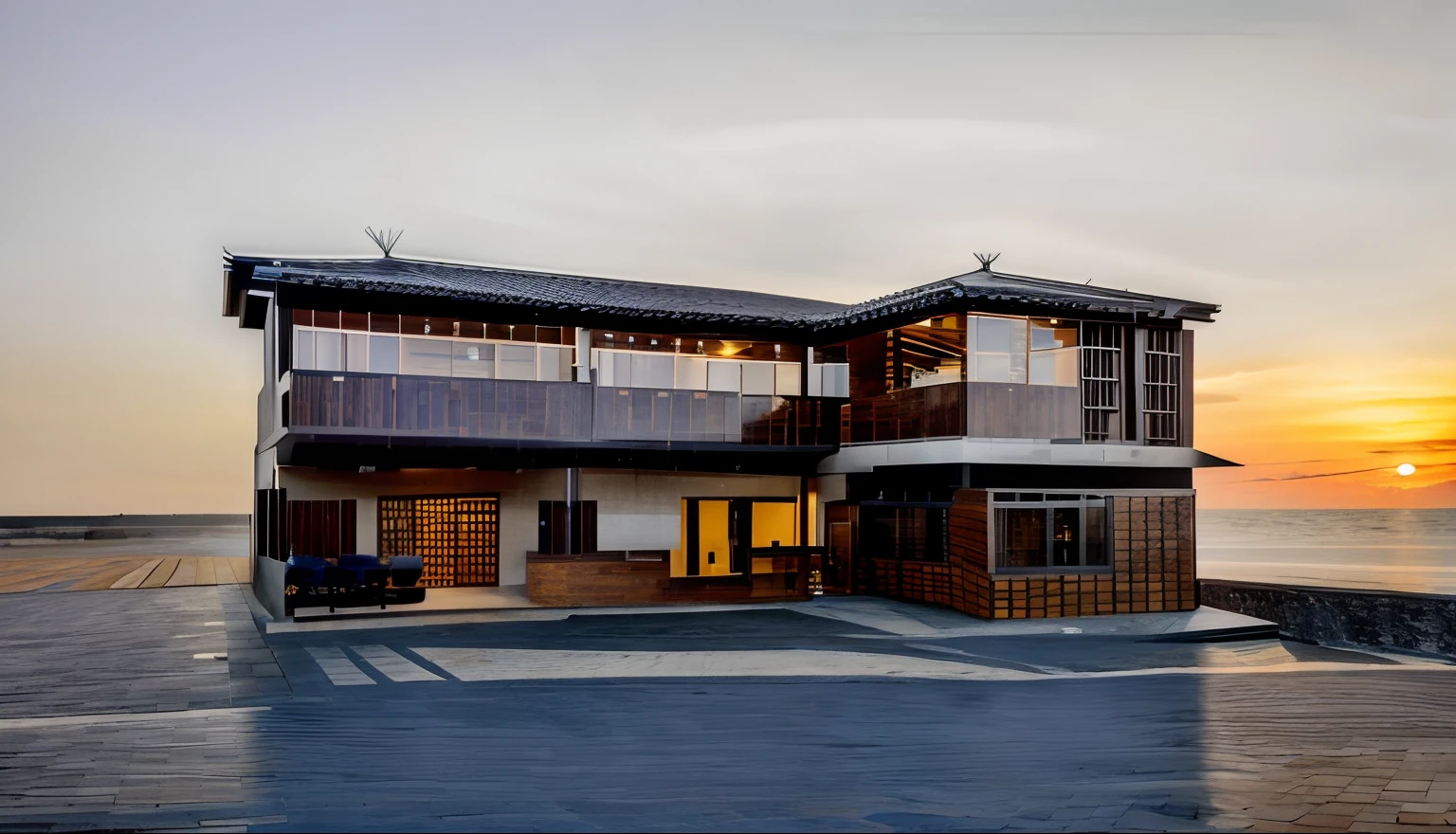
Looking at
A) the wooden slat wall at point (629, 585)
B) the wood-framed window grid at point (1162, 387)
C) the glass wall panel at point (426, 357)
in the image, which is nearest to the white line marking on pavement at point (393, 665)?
the wooden slat wall at point (629, 585)

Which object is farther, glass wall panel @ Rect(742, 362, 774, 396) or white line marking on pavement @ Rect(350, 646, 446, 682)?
glass wall panel @ Rect(742, 362, 774, 396)

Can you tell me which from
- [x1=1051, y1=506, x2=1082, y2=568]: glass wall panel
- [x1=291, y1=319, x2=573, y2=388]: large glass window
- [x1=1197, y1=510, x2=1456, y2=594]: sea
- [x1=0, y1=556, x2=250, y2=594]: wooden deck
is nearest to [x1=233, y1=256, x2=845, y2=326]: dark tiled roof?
[x1=291, y1=319, x2=573, y2=388]: large glass window

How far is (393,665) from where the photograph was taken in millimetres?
13406

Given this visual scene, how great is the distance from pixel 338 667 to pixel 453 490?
10.1 metres

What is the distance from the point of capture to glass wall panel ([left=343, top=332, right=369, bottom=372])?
66.4ft

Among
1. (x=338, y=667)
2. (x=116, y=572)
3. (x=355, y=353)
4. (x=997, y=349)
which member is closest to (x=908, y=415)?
(x=997, y=349)

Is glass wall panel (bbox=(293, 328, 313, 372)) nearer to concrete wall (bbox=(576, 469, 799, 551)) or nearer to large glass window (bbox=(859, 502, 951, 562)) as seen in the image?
concrete wall (bbox=(576, 469, 799, 551))

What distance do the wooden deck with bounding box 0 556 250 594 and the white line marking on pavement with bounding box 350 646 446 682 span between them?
15196 millimetres

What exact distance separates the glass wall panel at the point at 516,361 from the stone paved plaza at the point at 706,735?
6946 mm

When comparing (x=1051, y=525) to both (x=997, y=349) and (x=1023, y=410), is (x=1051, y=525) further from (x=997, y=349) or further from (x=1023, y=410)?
(x=997, y=349)

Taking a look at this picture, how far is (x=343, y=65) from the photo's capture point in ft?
70.5

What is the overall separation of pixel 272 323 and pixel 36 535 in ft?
165

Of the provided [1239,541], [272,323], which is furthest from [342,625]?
[1239,541]

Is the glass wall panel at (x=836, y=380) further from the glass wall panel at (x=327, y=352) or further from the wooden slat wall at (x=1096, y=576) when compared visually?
the glass wall panel at (x=327, y=352)
